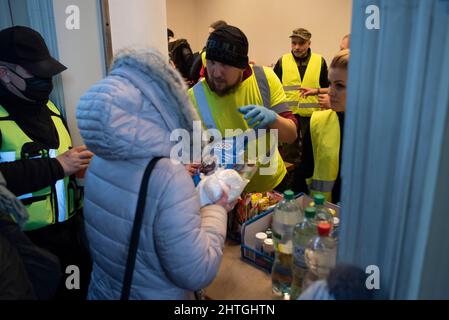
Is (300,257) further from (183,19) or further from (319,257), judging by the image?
(183,19)

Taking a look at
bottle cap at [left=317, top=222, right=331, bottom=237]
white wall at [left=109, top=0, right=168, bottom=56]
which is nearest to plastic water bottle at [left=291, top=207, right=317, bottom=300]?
bottle cap at [left=317, top=222, right=331, bottom=237]

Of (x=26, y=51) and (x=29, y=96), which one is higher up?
(x=26, y=51)

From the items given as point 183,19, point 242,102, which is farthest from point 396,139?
point 183,19

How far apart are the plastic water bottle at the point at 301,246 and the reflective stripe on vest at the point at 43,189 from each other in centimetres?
106

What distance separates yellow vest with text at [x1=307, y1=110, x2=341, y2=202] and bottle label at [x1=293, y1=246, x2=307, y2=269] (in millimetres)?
695

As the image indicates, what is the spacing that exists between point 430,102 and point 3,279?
912 mm

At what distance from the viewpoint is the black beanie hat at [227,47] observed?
4.99 feet

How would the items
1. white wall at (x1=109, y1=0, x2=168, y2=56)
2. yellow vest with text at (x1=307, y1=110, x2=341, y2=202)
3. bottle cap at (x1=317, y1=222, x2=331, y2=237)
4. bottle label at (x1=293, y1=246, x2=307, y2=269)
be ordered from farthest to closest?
white wall at (x1=109, y1=0, x2=168, y2=56) → yellow vest with text at (x1=307, y1=110, x2=341, y2=202) → bottle label at (x1=293, y1=246, x2=307, y2=269) → bottle cap at (x1=317, y1=222, x2=331, y2=237)

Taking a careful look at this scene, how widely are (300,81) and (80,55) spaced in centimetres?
283

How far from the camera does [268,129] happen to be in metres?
1.68

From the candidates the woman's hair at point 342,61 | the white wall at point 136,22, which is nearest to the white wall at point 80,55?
the white wall at point 136,22

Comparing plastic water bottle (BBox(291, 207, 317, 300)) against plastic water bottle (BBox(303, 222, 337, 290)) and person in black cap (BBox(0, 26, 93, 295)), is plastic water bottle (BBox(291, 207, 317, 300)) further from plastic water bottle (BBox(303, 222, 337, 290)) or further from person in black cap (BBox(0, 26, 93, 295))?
person in black cap (BBox(0, 26, 93, 295))

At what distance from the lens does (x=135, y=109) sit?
0.84 meters

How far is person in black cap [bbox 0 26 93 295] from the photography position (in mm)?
1315
